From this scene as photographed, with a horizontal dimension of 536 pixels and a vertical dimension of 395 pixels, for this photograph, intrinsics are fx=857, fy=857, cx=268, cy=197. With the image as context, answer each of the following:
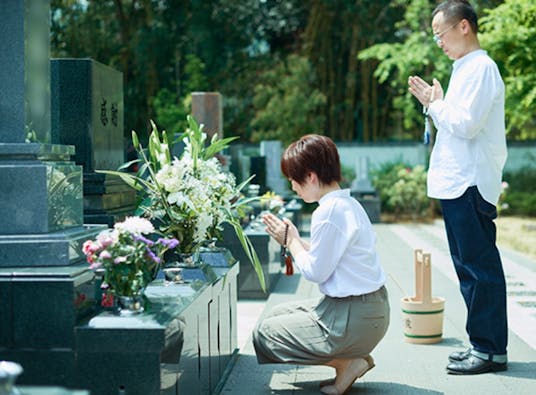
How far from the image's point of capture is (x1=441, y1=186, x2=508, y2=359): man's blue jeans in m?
4.79

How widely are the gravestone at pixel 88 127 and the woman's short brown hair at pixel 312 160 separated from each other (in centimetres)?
161

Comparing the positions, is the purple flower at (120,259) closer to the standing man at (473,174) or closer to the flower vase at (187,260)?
the flower vase at (187,260)

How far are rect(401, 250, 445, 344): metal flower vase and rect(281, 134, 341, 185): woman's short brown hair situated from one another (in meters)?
1.56

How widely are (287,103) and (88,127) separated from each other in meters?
17.7

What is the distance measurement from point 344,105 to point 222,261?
2173 centimetres

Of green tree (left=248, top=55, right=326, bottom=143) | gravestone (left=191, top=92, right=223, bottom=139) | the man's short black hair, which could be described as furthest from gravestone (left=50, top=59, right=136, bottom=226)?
green tree (left=248, top=55, right=326, bottom=143)

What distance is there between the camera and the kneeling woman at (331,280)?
14.0 feet

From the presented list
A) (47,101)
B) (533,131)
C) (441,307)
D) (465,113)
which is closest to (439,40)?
(465,113)

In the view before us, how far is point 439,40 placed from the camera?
4.96 metres

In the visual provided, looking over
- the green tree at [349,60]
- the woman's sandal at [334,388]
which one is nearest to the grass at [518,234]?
the green tree at [349,60]

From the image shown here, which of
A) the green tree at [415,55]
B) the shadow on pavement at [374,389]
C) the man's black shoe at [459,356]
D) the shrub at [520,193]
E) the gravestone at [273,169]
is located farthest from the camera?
the shrub at [520,193]

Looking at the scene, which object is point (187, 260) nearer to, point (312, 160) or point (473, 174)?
point (312, 160)

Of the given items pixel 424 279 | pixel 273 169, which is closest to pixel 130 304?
pixel 424 279

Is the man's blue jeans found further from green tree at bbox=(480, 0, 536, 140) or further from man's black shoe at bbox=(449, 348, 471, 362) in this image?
green tree at bbox=(480, 0, 536, 140)
